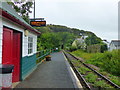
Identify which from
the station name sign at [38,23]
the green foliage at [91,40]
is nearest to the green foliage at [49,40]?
the station name sign at [38,23]

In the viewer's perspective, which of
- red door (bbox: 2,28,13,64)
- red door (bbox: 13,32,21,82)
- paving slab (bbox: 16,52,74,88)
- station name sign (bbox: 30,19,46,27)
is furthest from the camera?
station name sign (bbox: 30,19,46,27)

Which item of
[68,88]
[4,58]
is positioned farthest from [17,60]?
[68,88]

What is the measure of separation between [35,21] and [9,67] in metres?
8.62

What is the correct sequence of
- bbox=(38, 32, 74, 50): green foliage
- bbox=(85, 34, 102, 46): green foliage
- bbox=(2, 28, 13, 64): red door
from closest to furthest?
bbox=(2, 28, 13, 64): red door, bbox=(38, 32, 74, 50): green foliage, bbox=(85, 34, 102, 46): green foliage

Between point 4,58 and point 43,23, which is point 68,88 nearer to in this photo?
point 4,58

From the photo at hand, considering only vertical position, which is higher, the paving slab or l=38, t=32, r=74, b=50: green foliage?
l=38, t=32, r=74, b=50: green foliage

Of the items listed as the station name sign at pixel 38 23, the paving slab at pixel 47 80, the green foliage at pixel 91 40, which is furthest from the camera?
the green foliage at pixel 91 40

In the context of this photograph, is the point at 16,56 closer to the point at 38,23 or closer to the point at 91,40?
the point at 38,23

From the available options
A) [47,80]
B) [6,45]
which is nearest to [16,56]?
[6,45]

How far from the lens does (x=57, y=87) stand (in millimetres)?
6012

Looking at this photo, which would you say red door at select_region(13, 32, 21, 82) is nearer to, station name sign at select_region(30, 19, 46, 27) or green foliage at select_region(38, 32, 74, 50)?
station name sign at select_region(30, 19, 46, 27)

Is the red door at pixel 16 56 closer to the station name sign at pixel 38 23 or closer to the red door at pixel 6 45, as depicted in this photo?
the red door at pixel 6 45

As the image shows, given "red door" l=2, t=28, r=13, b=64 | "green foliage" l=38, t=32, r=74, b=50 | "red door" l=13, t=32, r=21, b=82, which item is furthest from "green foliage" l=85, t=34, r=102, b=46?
"red door" l=2, t=28, r=13, b=64

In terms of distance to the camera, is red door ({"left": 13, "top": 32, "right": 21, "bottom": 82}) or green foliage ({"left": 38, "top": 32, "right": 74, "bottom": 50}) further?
green foliage ({"left": 38, "top": 32, "right": 74, "bottom": 50})
